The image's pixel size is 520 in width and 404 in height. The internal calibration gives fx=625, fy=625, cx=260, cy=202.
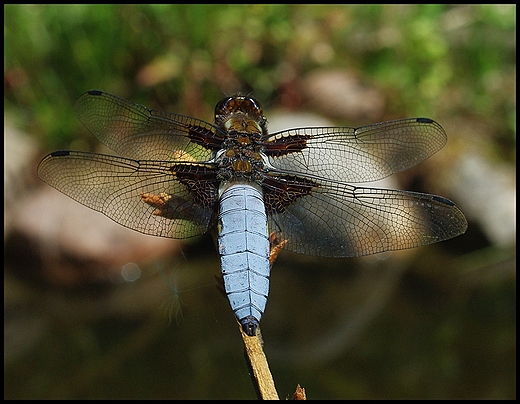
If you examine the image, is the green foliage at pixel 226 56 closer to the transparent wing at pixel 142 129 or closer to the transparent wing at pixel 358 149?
the transparent wing at pixel 142 129

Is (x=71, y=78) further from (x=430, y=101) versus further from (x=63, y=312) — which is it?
(x=430, y=101)

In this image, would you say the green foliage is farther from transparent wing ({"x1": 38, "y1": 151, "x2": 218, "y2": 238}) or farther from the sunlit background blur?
transparent wing ({"x1": 38, "y1": 151, "x2": 218, "y2": 238})

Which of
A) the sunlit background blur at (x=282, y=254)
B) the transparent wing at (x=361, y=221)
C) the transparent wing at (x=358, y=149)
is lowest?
the transparent wing at (x=361, y=221)

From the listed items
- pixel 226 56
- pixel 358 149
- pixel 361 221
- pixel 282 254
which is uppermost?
pixel 226 56

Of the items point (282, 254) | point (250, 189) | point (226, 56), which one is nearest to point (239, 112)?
point (250, 189)

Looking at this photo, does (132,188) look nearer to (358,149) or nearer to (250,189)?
(250,189)

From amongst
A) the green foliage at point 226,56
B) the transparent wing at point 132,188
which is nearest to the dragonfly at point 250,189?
the transparent wing at point 132,188
